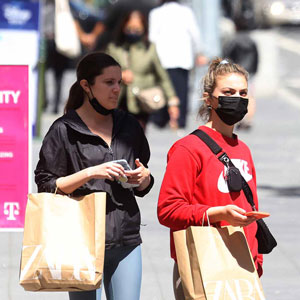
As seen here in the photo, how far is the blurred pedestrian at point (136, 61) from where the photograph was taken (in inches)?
421

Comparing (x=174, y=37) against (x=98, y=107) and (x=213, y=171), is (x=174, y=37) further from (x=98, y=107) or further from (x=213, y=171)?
(x=213, y=171)

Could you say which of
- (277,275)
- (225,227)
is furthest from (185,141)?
(277,275)

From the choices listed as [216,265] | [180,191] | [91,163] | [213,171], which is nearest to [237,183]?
[213,171]

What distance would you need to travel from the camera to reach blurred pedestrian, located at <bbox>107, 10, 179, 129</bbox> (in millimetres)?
10695

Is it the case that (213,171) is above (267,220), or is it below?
above

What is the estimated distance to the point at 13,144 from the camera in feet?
18.9

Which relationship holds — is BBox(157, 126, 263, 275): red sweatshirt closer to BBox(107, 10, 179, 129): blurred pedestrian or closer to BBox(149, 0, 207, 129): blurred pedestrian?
BBox(107, 10, 179, 129): blurred pedestrian

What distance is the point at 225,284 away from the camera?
3771 millimetres

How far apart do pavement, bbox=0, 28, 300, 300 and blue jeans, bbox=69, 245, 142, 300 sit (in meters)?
2.02

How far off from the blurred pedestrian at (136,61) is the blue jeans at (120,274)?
20.5 feet

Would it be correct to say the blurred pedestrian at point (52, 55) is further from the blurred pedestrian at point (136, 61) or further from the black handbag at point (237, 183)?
the black handbag at point (237, 183)

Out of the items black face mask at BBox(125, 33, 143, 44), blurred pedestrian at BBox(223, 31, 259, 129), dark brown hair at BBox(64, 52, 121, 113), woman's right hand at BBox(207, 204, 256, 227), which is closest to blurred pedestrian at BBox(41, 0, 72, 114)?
blurred pedestrian at BBox(223, 31, 259, 129)

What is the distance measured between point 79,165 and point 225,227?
80cm

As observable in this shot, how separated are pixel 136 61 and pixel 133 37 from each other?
0.90 feet
